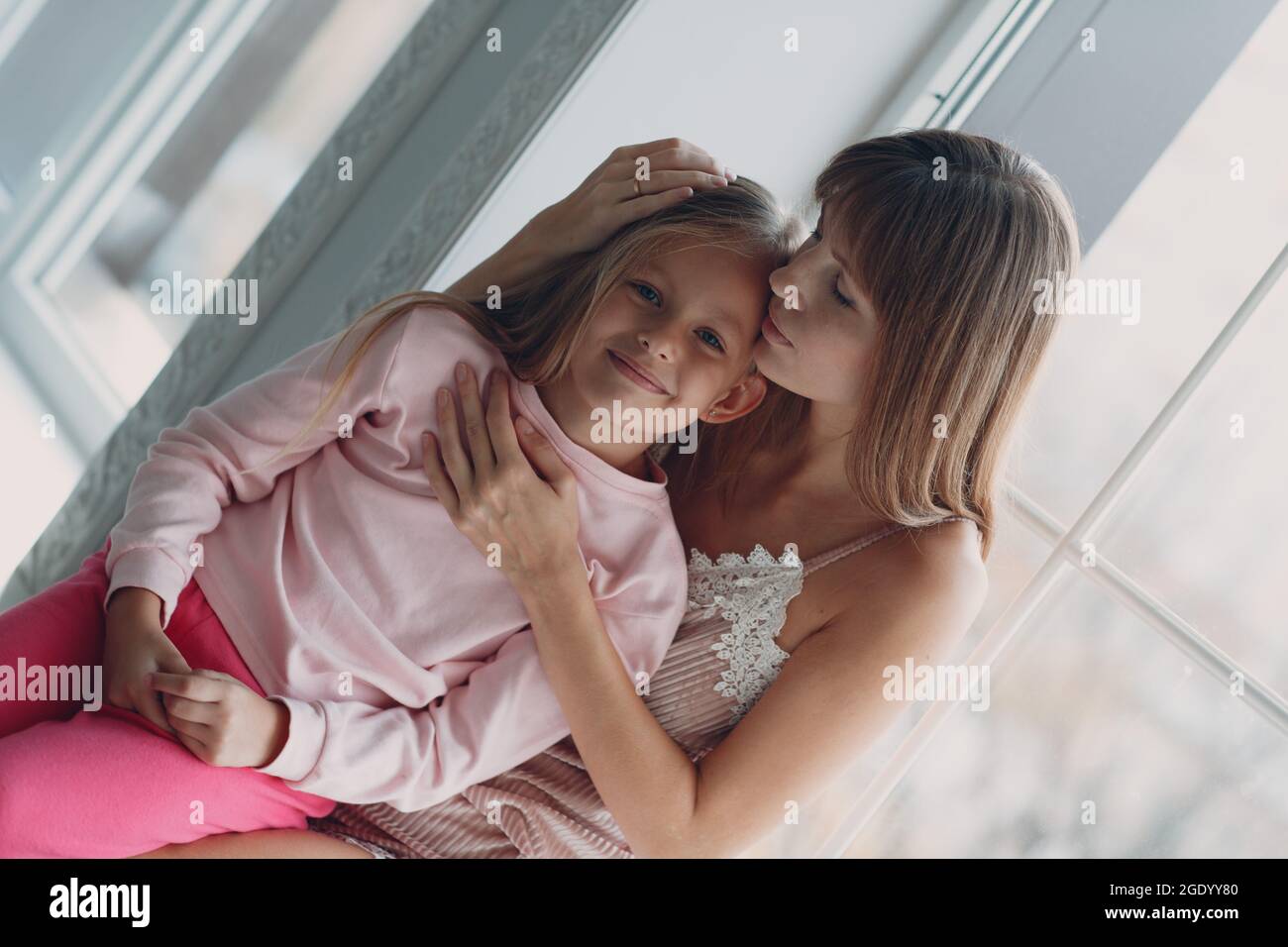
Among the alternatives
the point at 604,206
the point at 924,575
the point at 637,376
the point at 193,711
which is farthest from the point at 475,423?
the point at 924,575

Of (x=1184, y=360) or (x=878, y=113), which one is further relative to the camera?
(x=878, y=113)

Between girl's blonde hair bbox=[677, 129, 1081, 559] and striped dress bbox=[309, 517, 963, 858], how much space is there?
Answer: 9cm

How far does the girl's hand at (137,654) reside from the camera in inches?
41.3

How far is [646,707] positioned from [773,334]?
0.44 metres

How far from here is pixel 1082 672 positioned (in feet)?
5.84

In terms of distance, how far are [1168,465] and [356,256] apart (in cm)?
134

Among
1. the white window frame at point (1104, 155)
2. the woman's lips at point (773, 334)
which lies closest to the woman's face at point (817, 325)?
the woman's lips at point (773, 334)

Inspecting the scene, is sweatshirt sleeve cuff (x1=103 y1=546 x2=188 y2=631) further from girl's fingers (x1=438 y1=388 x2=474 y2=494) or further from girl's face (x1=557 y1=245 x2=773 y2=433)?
girl's face (x1=557 y1=245 x2=773 y2=433)

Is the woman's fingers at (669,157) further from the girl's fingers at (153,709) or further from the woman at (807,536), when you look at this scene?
the girl's fingers at (153,709)

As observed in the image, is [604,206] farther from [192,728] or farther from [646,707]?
[192,728]

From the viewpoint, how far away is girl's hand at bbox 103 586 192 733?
1.05 metres

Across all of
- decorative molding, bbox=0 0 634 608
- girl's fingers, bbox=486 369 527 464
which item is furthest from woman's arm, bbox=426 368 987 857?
decorative molding, bbox=0 0 634 608
